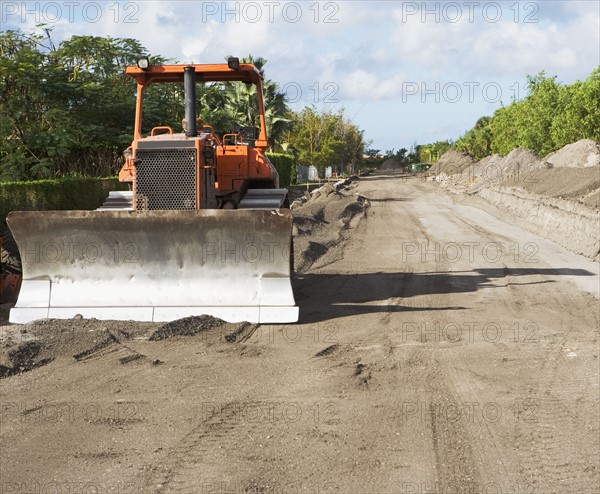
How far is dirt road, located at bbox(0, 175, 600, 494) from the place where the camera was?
15.0 feet

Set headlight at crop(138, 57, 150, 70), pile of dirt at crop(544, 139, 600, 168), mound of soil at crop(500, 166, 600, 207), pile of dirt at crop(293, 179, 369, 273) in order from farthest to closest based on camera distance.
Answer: pile of dirt at crop(544, 139, 600, 168) < mound of soil at crop(500, 166, 600, 207) < pile of dirt at crop(293, 179, 369, 273) < headlight at crop(138, 57, 150, 70)

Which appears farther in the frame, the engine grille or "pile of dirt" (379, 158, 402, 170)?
"pile of dirt" (379, 158, 402, 170)

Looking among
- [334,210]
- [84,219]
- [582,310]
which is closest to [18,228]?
[84,219]

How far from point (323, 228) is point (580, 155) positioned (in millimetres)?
19646

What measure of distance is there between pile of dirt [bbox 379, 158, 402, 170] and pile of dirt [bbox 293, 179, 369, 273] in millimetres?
90480

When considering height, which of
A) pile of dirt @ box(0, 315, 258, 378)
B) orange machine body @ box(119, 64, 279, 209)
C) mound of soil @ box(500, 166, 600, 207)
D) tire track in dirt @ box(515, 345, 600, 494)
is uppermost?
orange machine body @ box(119, 64, 279, 209)

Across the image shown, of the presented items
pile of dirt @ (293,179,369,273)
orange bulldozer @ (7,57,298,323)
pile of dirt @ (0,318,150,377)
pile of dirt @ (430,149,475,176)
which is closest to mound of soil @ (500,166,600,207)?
pile of dirt @ (293,179,369,273)

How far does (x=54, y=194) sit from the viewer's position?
1497cm

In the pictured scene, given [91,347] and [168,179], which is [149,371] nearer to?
[91,347]

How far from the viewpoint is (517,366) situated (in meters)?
7.02

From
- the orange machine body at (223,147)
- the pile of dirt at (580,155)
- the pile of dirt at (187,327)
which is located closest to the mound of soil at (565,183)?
the pile of dirt at (580,155)

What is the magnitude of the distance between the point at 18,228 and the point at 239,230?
2413 millimetres

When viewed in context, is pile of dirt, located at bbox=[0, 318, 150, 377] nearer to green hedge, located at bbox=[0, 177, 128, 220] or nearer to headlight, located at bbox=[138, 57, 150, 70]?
headlight, located at bbox=[138, 57, 150, 70]

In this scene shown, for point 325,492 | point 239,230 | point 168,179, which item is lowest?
point 325,492
